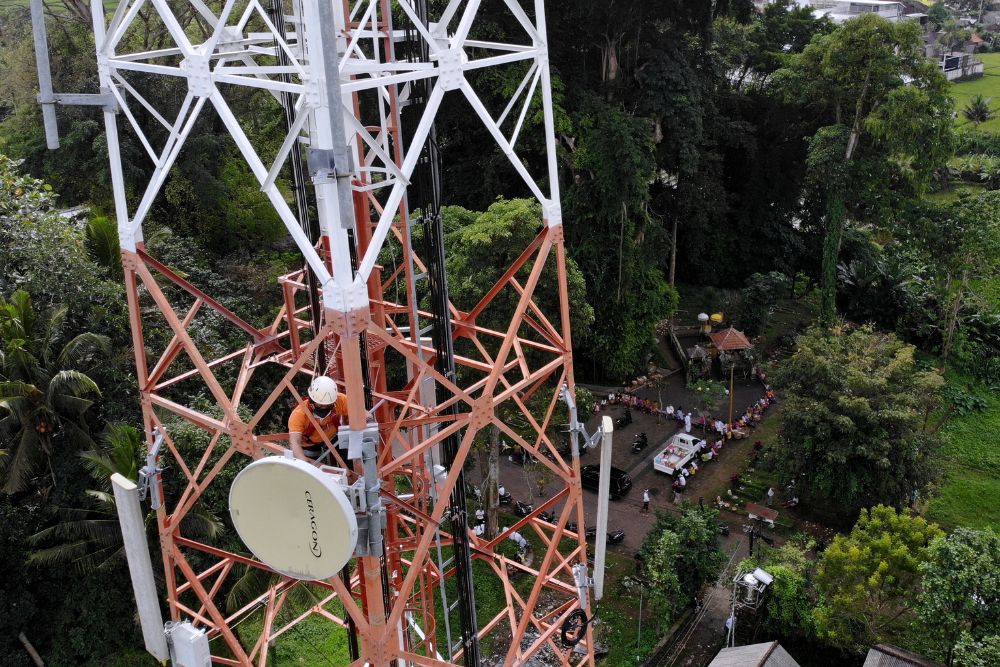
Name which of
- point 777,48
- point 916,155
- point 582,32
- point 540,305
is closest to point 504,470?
point 540,305

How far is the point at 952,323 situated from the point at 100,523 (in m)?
31.0

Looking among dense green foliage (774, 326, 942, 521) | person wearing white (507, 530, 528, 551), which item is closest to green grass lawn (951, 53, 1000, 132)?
dense green foliage (774, 326, 942, 521)

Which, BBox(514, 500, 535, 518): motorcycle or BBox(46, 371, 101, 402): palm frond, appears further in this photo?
BBox(514, 500, 535, 518): motorcycle

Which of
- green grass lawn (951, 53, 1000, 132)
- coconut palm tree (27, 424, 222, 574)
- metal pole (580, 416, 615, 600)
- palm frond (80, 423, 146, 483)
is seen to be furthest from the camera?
green grass lawn (951, 53, 1000, 132)

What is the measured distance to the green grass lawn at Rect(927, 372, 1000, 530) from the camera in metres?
24.9

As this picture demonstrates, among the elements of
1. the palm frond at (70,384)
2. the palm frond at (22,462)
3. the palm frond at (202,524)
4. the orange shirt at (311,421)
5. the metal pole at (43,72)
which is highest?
the metal pole at (43,72)

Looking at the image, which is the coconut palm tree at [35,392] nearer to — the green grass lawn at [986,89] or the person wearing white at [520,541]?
the person wearing white at [520,541]

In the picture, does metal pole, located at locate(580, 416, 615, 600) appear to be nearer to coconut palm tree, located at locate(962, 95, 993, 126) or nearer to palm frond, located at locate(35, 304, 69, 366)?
palm frond, located at locate(35, 304, 69, 366)

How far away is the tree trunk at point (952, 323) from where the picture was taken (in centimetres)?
3212

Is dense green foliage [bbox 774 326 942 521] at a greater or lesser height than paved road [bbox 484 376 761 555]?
greater

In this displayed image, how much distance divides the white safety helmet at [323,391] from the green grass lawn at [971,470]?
2032 centimetres

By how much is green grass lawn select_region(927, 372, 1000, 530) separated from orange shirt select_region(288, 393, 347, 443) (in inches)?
788

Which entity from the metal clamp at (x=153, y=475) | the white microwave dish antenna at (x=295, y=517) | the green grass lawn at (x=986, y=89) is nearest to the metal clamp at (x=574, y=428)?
the white microwave dish antenna at (x=295, y=517)

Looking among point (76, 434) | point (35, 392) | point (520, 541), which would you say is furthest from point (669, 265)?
point (35, 392)
